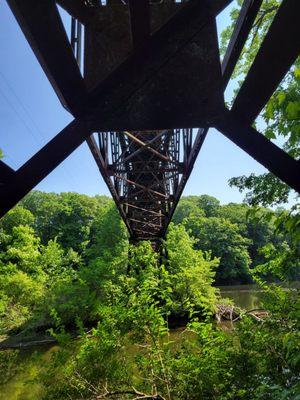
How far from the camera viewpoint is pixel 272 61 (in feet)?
4.68

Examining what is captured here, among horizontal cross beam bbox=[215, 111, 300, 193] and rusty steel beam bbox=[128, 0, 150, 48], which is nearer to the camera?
rusty steel beam bbox=[128, 0, 150, 48]

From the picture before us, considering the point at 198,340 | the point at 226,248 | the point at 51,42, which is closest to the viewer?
the point at 51,42

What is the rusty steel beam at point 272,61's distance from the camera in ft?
4.33

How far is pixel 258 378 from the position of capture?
2.97 m

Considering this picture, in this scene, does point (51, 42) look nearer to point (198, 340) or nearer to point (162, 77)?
point (162, 77)

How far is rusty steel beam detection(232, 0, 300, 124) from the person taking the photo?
4.33 ft

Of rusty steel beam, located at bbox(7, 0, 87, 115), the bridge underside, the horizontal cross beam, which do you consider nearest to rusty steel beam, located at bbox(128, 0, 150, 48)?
the bridge underside

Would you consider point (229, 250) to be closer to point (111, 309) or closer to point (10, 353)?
→ point (10, 353)

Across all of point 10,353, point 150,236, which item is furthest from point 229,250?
point 10,353

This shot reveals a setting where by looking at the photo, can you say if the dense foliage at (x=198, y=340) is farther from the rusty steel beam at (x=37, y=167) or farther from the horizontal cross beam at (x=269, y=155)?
the rusty steel beam at (x=37, y=167)

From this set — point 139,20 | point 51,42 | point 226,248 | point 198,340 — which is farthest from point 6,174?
point 226,248

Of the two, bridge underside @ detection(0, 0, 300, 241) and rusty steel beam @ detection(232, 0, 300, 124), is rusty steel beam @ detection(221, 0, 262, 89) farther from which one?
rusty steel beam @ detection(232, 0, 300, 124)

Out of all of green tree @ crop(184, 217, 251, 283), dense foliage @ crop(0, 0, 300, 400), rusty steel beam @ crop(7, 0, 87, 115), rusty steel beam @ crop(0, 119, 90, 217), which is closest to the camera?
rusty steel beam @ crop(7, 0, 87, 115)

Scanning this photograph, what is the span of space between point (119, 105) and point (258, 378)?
310 cm
